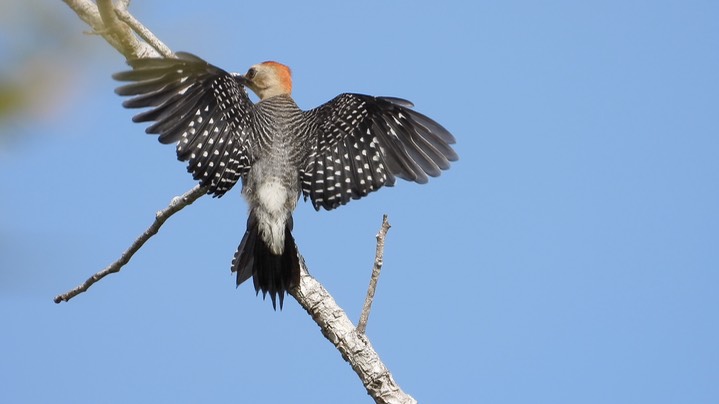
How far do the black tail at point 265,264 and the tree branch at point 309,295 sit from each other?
78 millimetres

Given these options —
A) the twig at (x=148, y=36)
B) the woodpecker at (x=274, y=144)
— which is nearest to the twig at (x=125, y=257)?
the woodpecker at (x=274, y=144)

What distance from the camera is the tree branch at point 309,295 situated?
12.9 feet

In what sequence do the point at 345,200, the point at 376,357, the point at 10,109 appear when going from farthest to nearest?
the point at 345,200 < the point at 376,357 < the point at 10,109

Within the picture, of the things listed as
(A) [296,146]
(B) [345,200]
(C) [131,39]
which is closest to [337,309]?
(B) [345,200]

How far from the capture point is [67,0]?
4.23 meters

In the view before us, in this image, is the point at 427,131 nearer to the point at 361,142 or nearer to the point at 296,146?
the point at 361,142

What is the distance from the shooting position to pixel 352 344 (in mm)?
4020

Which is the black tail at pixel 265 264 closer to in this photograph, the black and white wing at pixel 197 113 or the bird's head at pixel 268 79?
the black and white wing at pixel 197 113

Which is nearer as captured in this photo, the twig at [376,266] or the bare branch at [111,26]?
the twig at [376,266]

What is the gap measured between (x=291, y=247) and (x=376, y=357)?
2.67ft

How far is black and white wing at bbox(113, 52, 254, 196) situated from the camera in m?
4.23

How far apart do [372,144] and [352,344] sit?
135 centimetres

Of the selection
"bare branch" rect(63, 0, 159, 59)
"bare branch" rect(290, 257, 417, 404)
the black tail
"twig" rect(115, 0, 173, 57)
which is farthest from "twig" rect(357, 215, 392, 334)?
"twig" rect(115, 0, 173, 57)

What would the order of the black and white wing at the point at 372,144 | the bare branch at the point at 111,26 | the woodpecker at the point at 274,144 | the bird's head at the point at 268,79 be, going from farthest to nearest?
the bird's head at the point at 268,79
the black and white wing at the point at 372,144
the woodpecker at the point at 274,144
the bare branch at the point at 111,26
